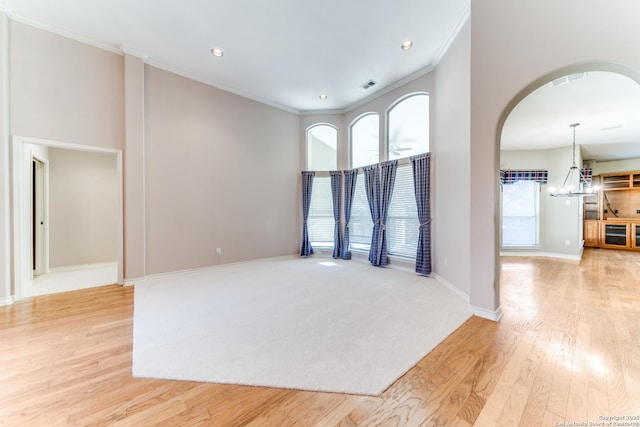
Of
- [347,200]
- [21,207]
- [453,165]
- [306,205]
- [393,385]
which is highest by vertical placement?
[453,165]

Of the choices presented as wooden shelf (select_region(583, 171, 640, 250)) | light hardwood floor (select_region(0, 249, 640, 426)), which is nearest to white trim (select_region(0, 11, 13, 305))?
light hardwood floor (select_region(0, 249, 640, 426))

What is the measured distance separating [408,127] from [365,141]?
1.06 meters

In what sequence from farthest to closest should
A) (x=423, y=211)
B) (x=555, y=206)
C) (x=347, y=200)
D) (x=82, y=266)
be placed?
(x=555, y=206), (x=347, y=200), (x=82, y=266), (x=423, y=211)

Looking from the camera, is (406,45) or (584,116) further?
(584,116)

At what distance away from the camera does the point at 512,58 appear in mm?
2342

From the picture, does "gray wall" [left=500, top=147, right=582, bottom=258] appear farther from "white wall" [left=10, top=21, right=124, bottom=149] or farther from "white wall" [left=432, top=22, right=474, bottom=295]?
"white wall" [left=10, top=21, right=124, bottom=149]

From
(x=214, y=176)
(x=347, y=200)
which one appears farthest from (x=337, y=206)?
(x=214, y=176)

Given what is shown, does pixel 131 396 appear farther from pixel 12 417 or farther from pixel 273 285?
pixel 273 285

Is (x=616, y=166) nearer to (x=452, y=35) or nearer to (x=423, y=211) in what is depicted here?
(x=423, y=211)

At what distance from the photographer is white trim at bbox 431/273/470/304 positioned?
3105 millimetres

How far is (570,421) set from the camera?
1312 mm

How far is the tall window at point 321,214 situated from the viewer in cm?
588

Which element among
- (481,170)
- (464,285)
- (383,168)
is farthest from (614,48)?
(383,168)

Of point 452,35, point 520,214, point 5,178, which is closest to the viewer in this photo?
point 5,178
